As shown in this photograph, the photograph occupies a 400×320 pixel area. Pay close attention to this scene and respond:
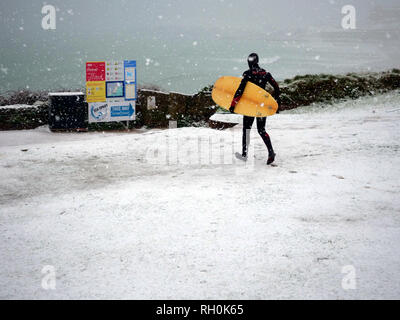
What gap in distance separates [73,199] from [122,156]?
2.40m

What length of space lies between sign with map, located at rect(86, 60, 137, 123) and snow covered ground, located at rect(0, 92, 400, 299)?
16.4ft

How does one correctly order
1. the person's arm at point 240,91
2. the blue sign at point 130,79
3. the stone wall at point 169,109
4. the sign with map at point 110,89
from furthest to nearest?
the stone wall at point 169,109 → the blue sign at point 130,79 → the sign with map at point 110,89 → the person's arm at point 240,91

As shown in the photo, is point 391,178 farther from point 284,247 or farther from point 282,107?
point 282,107

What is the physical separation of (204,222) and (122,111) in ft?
30.9

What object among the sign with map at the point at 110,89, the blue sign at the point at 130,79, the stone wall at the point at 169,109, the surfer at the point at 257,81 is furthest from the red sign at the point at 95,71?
the surfer at the point at 257,81

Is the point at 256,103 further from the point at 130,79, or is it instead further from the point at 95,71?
the point at 95,71

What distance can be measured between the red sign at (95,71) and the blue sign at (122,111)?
1.12m

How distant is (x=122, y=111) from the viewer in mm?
12602

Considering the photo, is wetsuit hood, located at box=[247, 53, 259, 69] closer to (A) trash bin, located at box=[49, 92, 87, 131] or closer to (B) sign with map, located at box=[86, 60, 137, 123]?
(B) sign with map, located at box=[86, 60, 137, 123]

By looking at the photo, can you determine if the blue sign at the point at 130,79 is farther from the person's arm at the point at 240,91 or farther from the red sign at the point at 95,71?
the person's arm at the point at 240,91

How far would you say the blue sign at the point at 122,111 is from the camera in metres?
12.5
